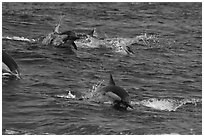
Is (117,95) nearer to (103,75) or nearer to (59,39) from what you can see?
(103,75)

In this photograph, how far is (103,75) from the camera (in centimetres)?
2188

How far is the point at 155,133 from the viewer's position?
15445mm

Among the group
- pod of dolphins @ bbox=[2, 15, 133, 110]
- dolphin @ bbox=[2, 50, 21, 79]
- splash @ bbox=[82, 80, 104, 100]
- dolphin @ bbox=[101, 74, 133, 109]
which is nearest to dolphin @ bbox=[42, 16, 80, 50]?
pod of dolphins @ bbox=[2, 15, 133, 110]

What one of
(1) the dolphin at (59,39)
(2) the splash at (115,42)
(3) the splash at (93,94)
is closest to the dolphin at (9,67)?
(3) the splash at (93,94)

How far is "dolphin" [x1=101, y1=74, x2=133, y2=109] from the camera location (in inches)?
714

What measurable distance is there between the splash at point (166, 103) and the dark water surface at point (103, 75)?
31 mm

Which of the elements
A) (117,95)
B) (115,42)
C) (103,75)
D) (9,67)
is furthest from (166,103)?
(115,42)

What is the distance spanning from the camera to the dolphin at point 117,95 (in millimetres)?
18141

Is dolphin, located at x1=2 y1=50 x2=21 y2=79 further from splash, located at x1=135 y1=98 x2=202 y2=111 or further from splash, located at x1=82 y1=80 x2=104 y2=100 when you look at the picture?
splash, located at x1=135 y1=98 x2=202 y2=111

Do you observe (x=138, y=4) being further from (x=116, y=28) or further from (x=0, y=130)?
(x=0, y=130)

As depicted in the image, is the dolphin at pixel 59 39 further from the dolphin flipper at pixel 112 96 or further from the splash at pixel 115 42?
the dolphin flipper at pixel 112 96

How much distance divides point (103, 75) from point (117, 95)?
11.2ft

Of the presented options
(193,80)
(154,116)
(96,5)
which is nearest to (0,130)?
(154,116)

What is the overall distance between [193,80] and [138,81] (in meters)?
2.20
